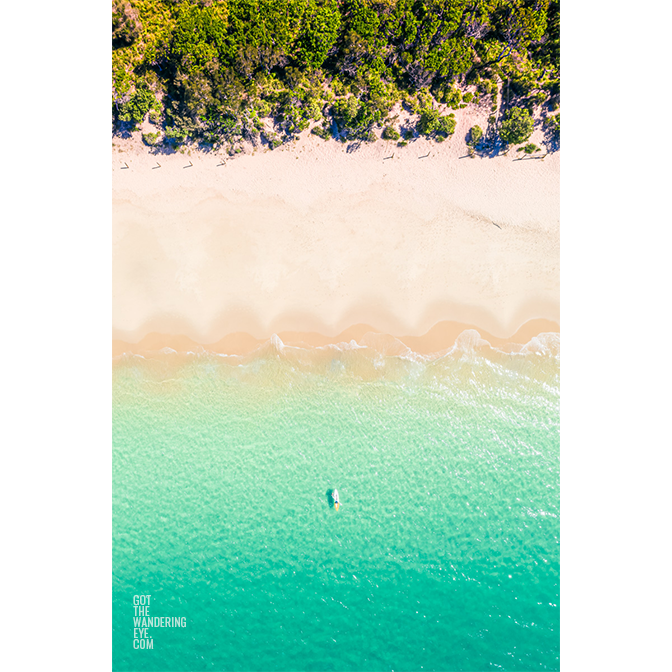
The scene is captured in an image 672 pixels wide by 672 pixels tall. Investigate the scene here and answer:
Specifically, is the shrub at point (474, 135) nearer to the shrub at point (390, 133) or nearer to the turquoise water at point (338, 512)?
the shrub at point (390, 133)

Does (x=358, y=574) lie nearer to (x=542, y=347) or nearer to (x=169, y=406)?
(x=169, y=406)

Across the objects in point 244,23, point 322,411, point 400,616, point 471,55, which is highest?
point 244,23

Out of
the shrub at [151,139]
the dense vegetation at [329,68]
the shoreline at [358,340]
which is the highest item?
the dense vegetation at [329,68]

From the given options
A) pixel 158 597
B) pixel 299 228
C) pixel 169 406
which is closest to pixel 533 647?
pixel 158 597

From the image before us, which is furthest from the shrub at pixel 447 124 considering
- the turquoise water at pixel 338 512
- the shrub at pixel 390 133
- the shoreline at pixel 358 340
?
the turquoise water at pixel 338 512

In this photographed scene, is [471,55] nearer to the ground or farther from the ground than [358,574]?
farther from the ground

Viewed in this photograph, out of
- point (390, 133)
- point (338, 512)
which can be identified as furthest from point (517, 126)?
point (338, 512)

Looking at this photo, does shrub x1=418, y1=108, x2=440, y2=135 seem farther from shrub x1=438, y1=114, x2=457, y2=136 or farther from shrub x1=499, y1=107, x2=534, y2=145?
shrub x1=499, y1=107, x2=534, y2=145
